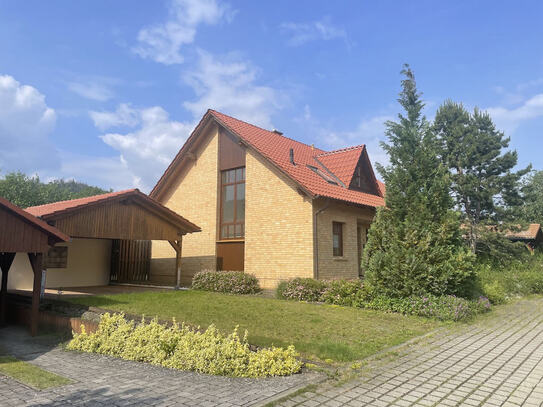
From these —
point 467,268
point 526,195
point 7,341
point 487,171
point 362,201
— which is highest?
point 487,171

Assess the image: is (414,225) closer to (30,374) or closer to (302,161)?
(302,161)

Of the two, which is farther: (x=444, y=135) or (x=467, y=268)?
(x=444, y=135)

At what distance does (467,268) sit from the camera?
37.7 feet

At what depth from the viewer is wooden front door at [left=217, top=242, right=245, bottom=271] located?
17905 mm

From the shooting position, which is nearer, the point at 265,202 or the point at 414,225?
the point at 414,225

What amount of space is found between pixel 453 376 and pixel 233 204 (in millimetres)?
14225

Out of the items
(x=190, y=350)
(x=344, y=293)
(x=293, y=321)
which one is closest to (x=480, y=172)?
(x=344, y=293)

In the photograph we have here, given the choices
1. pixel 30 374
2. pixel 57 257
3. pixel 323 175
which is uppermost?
pixel 323 175

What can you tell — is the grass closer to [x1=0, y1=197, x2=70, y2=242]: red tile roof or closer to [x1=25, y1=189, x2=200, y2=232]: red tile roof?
[x1=0, y1=197, x2=70, y2=242]: red tile roof

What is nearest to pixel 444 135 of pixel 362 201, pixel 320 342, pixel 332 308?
pixel 362 201

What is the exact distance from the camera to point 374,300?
11.6m

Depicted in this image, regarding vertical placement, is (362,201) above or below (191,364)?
above

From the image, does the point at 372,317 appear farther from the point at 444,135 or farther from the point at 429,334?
the point at 444,135

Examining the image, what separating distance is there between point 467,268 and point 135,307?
9.98 m
